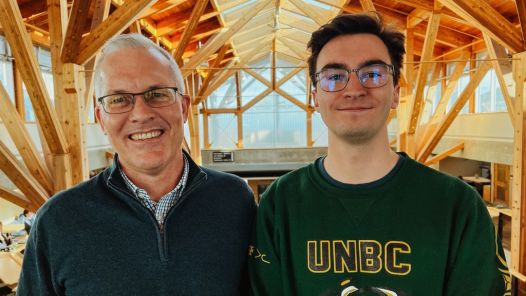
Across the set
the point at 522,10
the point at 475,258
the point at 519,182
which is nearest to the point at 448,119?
the point at 519,182

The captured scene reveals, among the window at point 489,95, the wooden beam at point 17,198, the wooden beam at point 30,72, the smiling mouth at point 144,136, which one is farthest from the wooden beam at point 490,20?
the window at point 489,95

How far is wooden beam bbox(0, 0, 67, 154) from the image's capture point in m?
3.48

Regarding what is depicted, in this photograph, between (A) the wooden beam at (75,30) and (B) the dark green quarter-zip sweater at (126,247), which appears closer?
(B) the dark green quarter-zip sweater at (126,247)

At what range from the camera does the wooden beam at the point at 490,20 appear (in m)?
3.94

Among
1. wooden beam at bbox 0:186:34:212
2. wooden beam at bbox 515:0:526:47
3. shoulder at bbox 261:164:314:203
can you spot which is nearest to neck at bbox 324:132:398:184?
shoulder at bbox 261:164:314:203

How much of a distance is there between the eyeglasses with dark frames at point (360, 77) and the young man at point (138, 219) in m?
0.66

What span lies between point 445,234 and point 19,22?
403 centimetres

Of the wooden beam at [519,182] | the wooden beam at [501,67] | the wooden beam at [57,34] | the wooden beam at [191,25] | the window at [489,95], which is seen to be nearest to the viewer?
the wooden beam at [57,34]

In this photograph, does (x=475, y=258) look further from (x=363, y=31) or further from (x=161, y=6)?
(x=161, y=6)

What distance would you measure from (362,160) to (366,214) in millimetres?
217

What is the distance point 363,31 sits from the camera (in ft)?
5.00

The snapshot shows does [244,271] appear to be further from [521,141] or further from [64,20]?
[521,141]

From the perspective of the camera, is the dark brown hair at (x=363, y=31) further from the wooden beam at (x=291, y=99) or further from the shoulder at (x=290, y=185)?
the wooden beam at (x=291, y=99)

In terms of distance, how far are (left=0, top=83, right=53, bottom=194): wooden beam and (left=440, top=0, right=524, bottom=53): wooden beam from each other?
486cm
